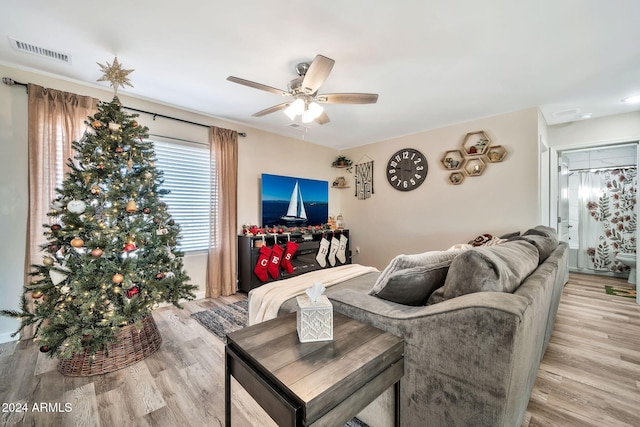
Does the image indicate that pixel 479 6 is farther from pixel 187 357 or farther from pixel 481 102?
pixel 187 357

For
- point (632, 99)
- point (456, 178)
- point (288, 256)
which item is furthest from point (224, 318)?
point (632, 99)

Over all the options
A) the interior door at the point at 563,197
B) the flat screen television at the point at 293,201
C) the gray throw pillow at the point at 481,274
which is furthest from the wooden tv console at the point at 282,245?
the interior door at the point at 563,197

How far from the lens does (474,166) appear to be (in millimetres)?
3594

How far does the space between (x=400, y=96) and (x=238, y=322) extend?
3057 millimetres

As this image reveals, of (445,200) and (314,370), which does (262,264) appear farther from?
(445,200)

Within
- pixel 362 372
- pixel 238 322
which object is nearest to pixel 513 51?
pixel 362 372

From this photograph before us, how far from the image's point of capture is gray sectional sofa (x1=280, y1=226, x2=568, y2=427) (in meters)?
0.90

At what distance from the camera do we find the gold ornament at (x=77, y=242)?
179 centimetres

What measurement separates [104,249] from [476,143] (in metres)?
4.36

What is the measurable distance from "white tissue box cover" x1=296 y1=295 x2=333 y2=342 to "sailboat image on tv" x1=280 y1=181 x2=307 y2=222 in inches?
124

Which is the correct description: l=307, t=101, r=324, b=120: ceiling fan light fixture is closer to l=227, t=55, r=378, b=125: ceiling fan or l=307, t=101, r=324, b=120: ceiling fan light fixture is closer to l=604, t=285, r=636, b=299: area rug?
l=227, t=55, r=378, b=125: ceiling fan

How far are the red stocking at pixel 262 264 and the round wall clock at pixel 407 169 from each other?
249 cm

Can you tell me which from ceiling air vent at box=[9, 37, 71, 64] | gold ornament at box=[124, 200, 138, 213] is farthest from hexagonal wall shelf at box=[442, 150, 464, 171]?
ceiling air vent at box=[9, 37, 71, 64]

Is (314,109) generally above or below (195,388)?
above
